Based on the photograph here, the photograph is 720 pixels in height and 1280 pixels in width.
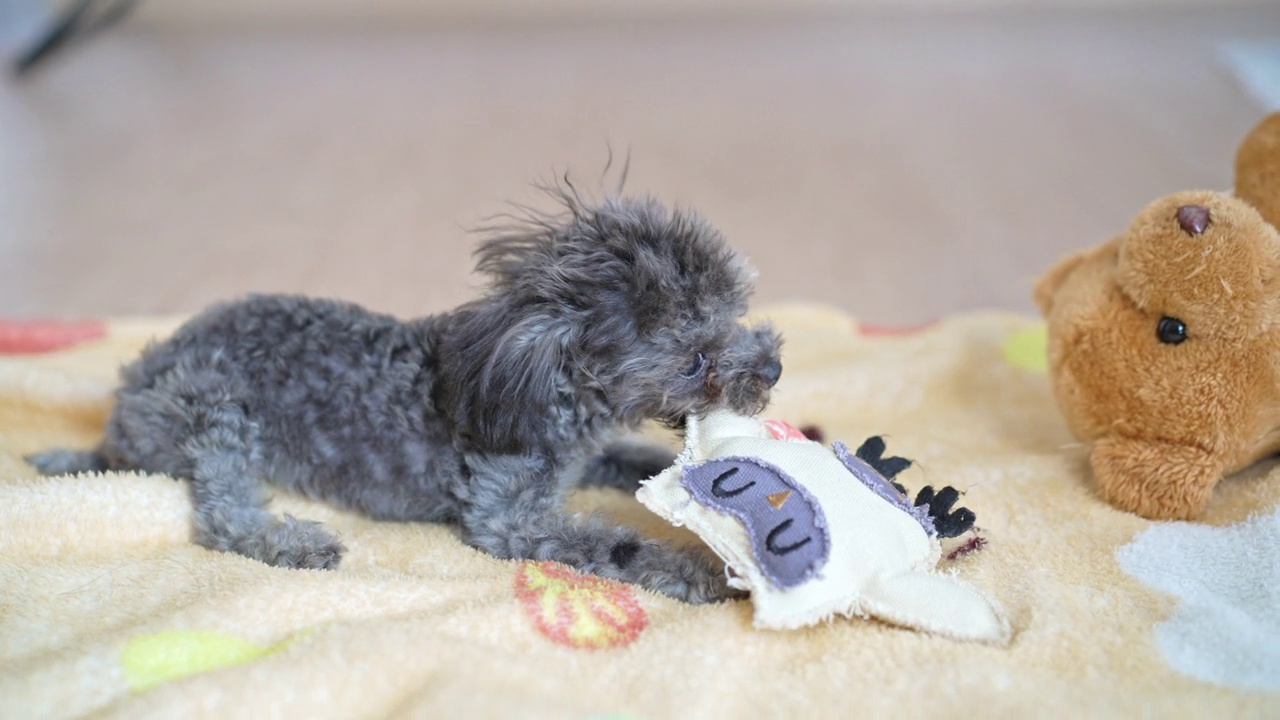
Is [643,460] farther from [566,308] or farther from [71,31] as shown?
[71,31]

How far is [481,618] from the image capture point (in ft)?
5.78

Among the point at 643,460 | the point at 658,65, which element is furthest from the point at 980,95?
the point at 643,460

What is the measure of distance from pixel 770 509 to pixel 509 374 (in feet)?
1.86

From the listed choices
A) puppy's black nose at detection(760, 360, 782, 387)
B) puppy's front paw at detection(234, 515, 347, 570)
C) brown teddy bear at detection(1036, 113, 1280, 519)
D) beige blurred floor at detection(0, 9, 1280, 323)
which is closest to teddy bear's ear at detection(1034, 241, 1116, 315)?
brown teddy bear at detection(1036, 113, 1280, 519)

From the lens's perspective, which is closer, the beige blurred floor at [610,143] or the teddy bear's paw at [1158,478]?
the teddy bear's paw at [1158,478]

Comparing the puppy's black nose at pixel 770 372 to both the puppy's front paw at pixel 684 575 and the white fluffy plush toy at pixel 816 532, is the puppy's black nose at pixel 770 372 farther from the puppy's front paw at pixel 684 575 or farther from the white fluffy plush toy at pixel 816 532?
the puppy's front paw at pixel 684 575

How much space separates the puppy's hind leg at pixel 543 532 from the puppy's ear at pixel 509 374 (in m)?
0.09

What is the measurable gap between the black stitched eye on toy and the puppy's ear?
1.30m

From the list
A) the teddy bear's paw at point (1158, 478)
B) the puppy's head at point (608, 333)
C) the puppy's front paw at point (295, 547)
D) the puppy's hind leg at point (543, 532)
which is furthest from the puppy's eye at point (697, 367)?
the teddy bear's paw at point (1158, 478)

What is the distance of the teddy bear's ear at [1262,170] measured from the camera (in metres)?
2.37

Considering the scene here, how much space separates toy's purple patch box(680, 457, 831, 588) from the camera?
169 cm

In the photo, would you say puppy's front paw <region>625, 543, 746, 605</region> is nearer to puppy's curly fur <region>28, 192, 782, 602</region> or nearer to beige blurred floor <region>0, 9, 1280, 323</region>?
puppy's curly fur <region>28, 192, 782, 602</region>

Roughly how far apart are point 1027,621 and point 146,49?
318 inches

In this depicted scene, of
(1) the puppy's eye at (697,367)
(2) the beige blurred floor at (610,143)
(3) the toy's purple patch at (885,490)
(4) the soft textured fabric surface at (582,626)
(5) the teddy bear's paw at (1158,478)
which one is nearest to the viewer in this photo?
(4) the soft textured fabric surface at (582,626)
